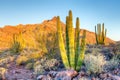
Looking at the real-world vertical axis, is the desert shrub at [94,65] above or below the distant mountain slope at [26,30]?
below

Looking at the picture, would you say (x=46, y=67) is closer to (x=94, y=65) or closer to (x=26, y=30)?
(x=94, y=65)

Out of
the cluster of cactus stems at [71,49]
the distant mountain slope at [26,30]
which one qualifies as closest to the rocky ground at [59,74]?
the cluster of cactus stems at [71,49]

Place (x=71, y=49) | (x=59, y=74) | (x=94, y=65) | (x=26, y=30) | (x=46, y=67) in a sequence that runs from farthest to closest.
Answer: (x=26, y=30) → (x=46, y=67) → (x=71, y=49) → (x=94, y=65) → (x=59, y=74)

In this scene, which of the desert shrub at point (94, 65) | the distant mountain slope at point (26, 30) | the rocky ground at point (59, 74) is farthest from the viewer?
the distant mountain slope at point (26, 30)

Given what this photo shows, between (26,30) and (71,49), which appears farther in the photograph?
(26,30)

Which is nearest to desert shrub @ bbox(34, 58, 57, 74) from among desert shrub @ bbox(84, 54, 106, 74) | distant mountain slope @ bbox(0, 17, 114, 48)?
desert shrub @ bbox(84, 54, 106, 74)

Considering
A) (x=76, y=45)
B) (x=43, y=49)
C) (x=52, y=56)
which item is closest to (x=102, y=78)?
(x=76, y=45)

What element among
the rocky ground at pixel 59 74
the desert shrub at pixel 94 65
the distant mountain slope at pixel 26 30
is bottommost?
the rocky ground at pixel 59 74

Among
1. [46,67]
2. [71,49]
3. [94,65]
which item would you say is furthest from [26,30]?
[94,65]

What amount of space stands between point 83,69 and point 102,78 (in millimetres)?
2431

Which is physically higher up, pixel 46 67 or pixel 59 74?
pixel 46 67

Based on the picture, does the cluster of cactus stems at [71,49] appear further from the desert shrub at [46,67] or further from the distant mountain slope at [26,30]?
the distant mountain slope at [26,30]

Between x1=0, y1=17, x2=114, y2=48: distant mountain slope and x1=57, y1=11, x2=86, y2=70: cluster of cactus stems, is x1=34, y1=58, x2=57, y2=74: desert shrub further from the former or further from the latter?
x1=0, y1=17, x2=114, y2=48: distant mountain slope

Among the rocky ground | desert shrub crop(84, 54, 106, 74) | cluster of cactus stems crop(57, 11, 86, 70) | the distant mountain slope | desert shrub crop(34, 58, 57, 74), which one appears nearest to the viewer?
the rocky ground
